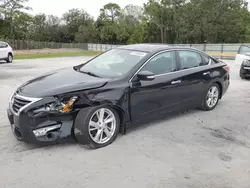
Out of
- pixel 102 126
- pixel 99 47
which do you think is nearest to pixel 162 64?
pixel 102 126

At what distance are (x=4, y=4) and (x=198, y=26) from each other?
36166 millimetres

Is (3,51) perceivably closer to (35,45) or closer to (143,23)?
(35,45)

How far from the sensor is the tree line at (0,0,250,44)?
44438mm

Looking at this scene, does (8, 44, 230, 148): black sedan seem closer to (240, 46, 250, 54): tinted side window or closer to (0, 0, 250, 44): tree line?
(240, 46, 250, 54): tinted side window

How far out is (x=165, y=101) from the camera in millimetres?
4711

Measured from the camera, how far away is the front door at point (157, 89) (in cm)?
425

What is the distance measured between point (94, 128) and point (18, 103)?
1.10 meters

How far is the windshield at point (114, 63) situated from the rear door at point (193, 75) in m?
0.95

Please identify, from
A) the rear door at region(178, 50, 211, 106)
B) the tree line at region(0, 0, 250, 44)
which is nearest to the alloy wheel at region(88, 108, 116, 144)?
the rear door at region(178, 50, 211, 106)

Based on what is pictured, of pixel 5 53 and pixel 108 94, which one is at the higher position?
pixel 5 53

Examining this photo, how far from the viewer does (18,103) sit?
3713 mm

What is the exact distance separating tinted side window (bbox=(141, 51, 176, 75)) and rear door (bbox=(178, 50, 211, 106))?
0.69ft

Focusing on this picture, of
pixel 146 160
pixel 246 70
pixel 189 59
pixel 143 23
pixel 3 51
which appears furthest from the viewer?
pixel 143 23

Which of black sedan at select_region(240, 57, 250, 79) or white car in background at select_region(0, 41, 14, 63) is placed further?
white car in background at select_region(0, 41, 14, 63)
